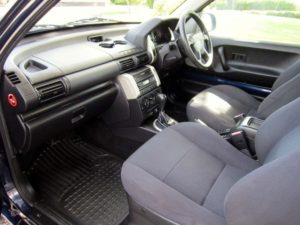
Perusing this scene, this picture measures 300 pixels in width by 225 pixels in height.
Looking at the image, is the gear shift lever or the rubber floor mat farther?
the gear shift lever

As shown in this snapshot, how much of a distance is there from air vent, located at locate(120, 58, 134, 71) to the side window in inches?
37.0

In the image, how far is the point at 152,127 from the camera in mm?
2004

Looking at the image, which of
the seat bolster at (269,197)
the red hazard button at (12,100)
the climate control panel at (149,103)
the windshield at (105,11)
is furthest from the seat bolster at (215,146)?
the windshield at (105,11)

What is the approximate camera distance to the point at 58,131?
5.43 feet

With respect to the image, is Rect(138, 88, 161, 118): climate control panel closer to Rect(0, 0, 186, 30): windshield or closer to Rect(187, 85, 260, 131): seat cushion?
Rect(187, 85, 260, 131): seat cushion

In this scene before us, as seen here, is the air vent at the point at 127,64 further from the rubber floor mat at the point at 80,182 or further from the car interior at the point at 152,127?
the rubber floor mat at the point at 80,182

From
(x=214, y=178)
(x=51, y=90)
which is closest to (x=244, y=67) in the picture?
(x=214, y=178)

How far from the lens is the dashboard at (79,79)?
1311mm

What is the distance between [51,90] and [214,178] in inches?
29.9

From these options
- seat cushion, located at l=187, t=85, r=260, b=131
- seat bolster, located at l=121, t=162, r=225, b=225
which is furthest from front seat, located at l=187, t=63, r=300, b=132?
seat bolster, located at l=121, t=162, r=225, b=225

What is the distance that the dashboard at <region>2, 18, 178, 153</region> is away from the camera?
4.30ft

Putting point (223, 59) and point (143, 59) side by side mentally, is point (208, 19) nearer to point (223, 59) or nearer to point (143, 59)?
point (223, 59)

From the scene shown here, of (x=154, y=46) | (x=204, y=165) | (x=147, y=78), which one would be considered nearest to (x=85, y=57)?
(x=147, y=78)

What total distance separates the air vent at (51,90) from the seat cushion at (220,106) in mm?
830
